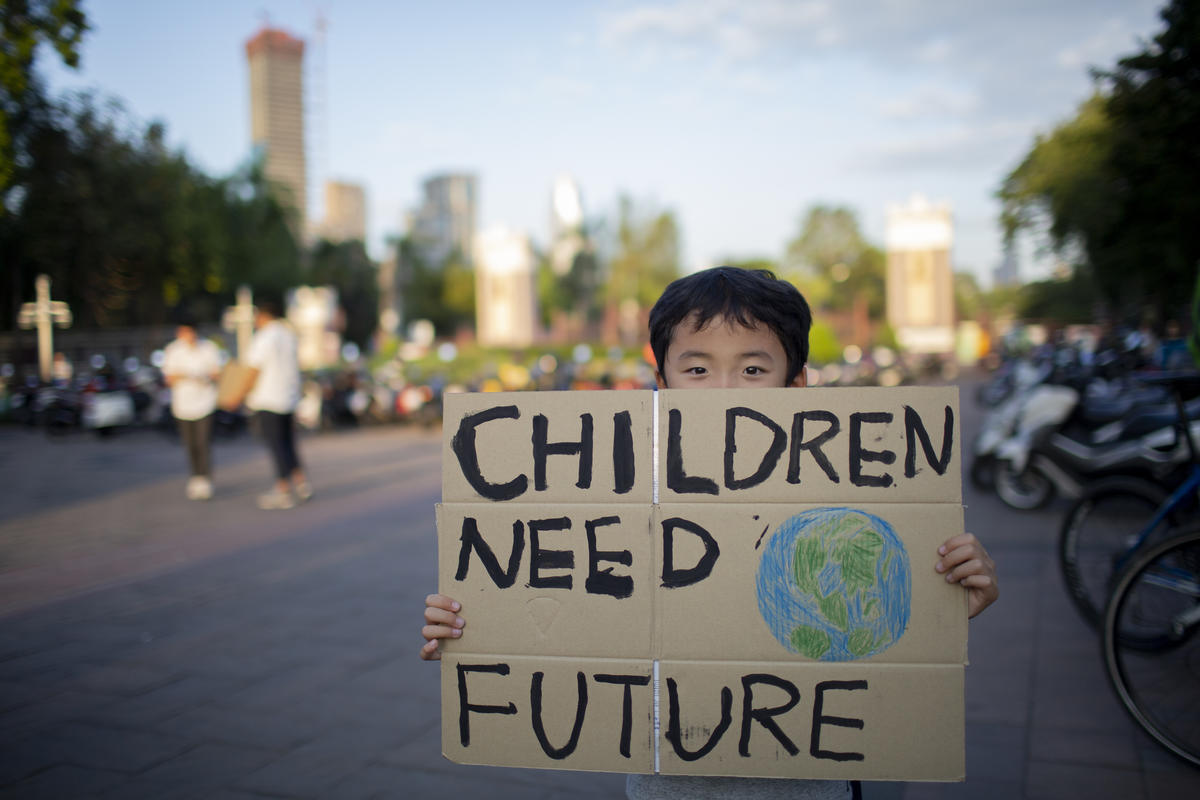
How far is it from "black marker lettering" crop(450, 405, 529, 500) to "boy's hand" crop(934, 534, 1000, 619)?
0.78 metres

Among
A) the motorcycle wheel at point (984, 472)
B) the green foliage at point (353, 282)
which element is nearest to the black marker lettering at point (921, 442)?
the motorcycle wheel at point (984, 472)

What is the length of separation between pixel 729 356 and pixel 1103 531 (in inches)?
116

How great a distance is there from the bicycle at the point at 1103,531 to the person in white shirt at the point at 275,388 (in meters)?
6.33

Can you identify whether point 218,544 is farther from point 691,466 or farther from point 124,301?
point 124,301

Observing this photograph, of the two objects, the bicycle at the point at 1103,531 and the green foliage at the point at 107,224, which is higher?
the green foliage at the point at 107,224

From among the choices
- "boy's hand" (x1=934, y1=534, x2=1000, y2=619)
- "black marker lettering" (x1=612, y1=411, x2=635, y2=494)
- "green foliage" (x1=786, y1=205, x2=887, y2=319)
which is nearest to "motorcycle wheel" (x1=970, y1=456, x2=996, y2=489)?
"boy's hand" (x1=934, y1=534, x2=1000, y2=619)

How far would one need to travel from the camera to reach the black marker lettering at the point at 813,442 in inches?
65.0

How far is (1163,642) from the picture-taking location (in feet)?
10.1

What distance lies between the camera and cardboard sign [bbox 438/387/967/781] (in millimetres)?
1604

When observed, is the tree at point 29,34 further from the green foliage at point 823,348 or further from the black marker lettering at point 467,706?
the green foliage at point 823,348

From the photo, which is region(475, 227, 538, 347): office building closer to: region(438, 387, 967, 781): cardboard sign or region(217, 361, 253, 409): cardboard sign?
region(217, 361, 253, 409): cardboard sign

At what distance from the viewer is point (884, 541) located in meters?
1.62

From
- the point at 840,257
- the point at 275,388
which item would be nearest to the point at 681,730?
the point at 275,388

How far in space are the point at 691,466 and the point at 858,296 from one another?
7646 cm
